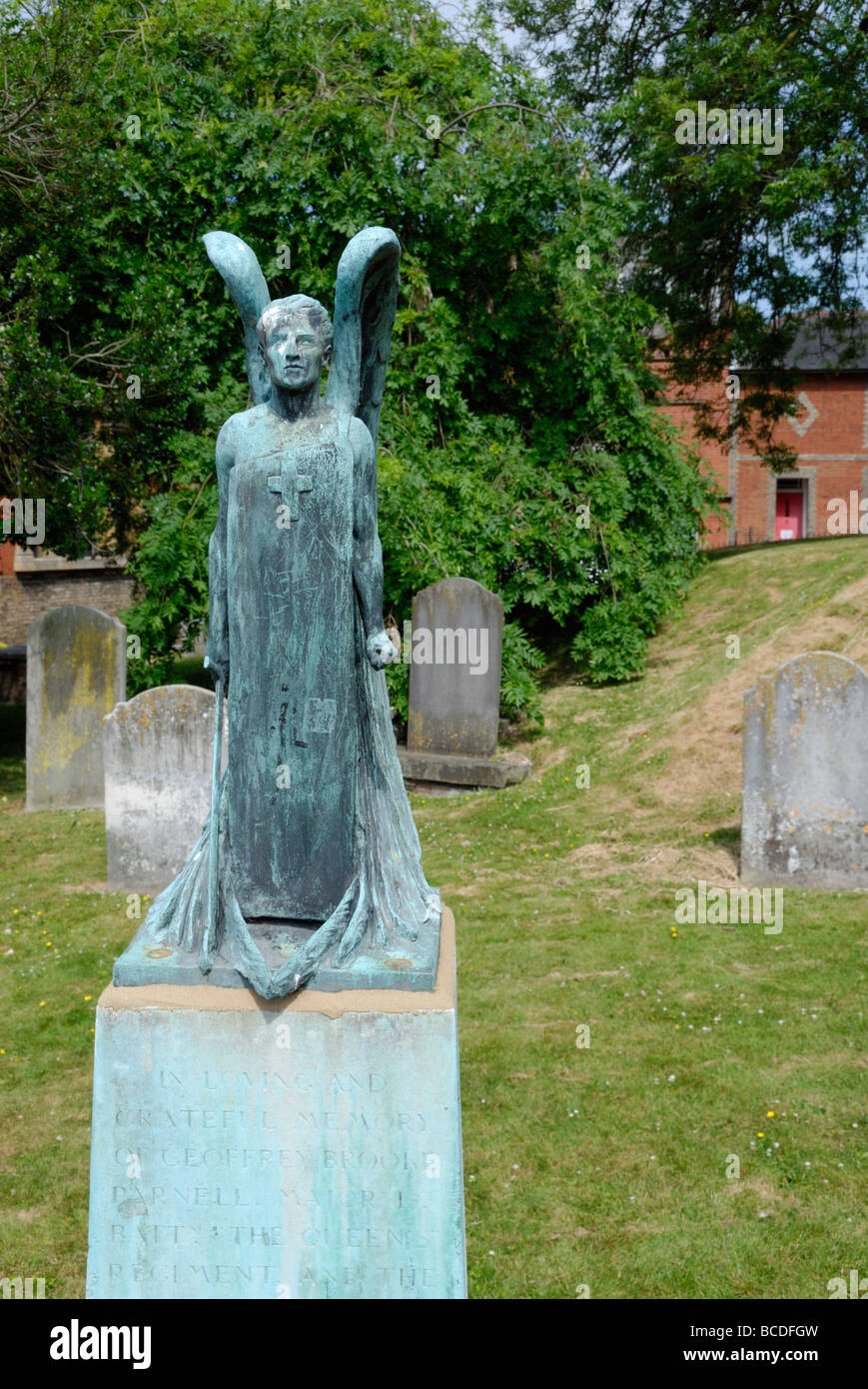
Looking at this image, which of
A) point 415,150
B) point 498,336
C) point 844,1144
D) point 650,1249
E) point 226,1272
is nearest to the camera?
point 226,1272

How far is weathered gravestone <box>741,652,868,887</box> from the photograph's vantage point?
836 centimetres

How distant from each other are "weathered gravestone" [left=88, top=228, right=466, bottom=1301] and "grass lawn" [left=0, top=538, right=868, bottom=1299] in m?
1.20

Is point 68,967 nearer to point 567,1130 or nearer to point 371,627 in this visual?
point 567,1130

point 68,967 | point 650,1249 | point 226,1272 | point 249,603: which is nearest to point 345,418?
point 249,603

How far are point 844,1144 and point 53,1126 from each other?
3.75 m

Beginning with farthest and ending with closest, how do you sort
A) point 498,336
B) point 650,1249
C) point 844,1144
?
point 498,336 < point 844,1144 < point 650,1249

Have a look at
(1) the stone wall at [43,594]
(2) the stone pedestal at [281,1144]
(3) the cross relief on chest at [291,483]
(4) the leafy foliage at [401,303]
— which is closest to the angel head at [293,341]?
(3) the cross relief on chest at [291,483]

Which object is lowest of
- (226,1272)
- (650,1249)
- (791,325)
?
(650,1249)

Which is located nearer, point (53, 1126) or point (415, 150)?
point (53, 1126)

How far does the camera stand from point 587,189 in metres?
14.1

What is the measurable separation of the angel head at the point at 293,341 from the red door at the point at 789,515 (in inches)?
1396

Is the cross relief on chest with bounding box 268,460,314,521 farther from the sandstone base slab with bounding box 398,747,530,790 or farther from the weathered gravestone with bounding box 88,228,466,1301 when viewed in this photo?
the sandstone base slab with bounding box 398,747,530,790

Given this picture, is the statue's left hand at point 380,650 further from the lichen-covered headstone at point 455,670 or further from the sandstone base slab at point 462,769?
the lichen-covered headstone at point 455,670

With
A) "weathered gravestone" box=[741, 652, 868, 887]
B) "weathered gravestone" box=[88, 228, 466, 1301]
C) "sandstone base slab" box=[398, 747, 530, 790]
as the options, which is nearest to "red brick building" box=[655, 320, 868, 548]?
"sandstone base slab" box=[398, 747, 530, 790]
